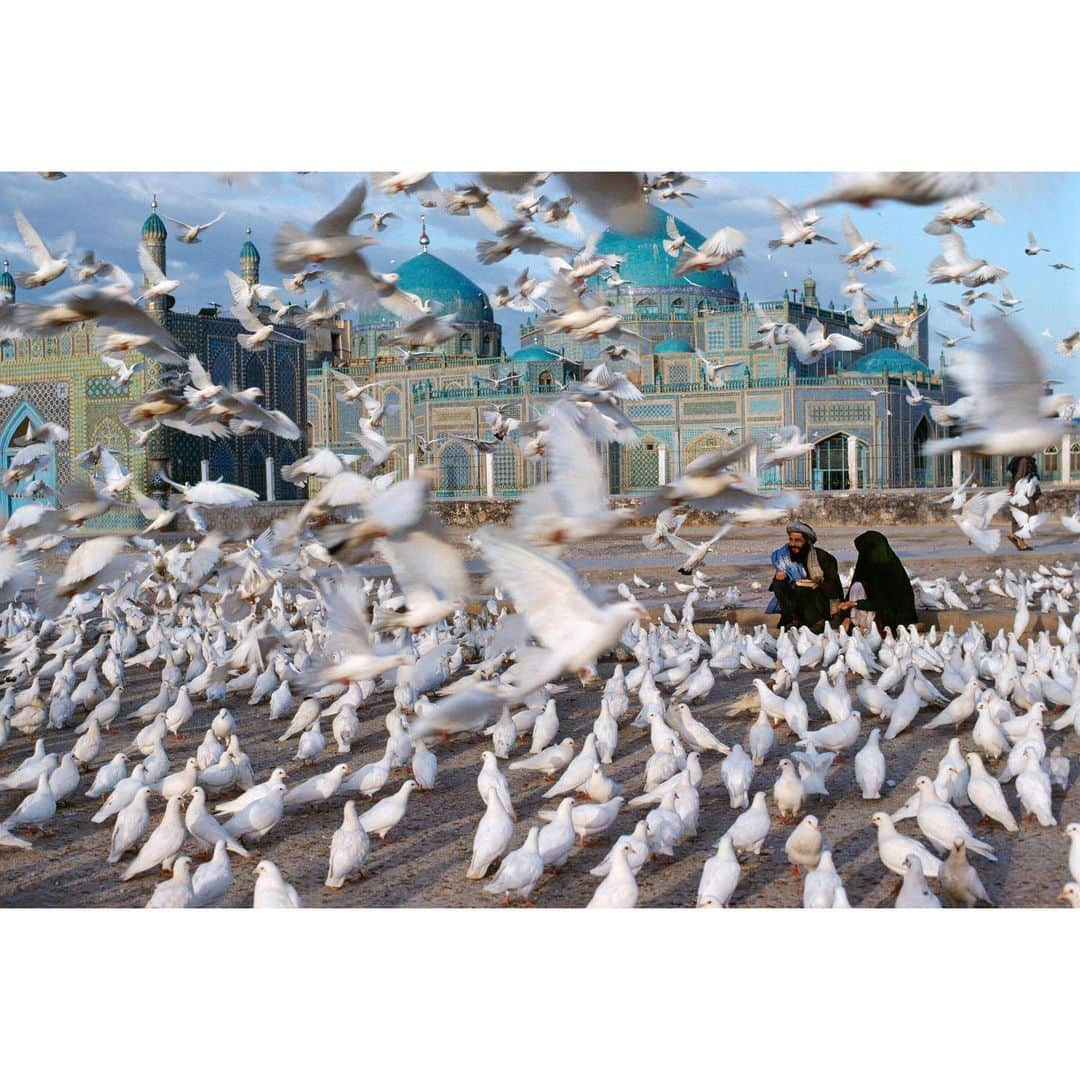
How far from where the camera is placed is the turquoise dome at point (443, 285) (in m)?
32.5

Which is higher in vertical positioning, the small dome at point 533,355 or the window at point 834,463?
the small dome at point 533,355

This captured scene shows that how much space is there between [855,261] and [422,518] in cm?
452

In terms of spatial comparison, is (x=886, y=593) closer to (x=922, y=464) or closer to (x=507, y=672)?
(x=507, y=672)

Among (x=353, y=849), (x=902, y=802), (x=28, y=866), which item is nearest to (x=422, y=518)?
(x=353, y=849)

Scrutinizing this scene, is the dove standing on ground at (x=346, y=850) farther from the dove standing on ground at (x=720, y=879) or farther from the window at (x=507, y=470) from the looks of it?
the window at (x=507, y=470)

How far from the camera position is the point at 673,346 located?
31.3 m

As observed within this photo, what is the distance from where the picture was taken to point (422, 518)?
3.46 meters

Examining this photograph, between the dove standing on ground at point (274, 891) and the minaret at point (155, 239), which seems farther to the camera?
the minaret at point (155, 239)

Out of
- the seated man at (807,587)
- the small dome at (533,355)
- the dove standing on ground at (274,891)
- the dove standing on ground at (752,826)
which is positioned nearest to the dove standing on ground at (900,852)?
the dove standing on ground at (752,826)

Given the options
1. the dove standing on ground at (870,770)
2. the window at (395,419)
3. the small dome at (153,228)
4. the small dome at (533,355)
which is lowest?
the window at (395,419)

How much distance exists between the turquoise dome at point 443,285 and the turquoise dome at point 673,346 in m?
4.80

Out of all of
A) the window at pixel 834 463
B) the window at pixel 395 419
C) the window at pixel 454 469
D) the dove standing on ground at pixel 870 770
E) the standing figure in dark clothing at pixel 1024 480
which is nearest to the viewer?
the dove standing on ground at pixel 870 770

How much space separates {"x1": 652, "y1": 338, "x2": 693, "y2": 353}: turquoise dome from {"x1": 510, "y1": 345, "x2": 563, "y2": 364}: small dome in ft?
7.75

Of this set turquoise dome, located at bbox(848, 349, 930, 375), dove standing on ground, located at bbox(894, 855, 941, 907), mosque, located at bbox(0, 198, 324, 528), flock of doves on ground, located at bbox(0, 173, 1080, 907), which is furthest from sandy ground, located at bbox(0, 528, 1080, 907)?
turquoise dome, located at bbox(848, 349, 930, 375)
